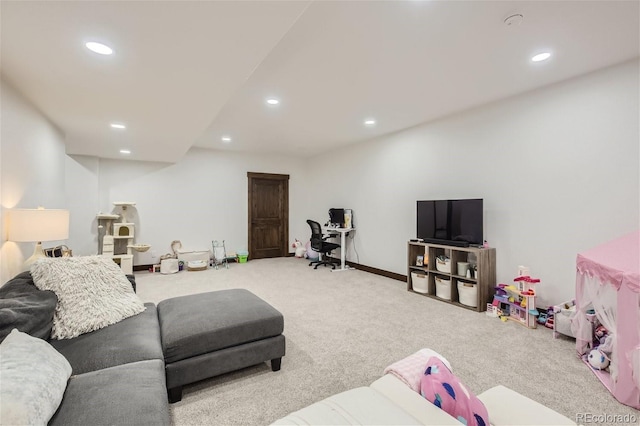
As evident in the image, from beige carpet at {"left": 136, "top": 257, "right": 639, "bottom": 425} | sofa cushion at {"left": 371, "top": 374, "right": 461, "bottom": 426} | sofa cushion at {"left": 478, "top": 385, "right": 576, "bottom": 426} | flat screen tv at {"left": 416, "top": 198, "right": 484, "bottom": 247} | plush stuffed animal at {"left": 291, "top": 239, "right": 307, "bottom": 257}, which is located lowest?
beige carpet at {"left": 136, "top": 257, "right": 639, "bottom": 425}

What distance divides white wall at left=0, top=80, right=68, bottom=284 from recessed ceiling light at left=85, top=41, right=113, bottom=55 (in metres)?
1.01

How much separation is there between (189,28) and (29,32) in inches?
37.0

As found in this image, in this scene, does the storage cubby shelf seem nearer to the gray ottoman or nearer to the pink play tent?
the pink play tent

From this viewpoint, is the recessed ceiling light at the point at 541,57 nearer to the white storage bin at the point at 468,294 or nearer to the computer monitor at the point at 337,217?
the white storage bin at the point at 468,294

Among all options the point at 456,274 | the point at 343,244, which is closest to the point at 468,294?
the point at 456,274

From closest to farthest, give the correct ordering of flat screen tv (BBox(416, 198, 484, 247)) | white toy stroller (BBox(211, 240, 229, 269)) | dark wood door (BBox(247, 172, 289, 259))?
1. flat screen tv (BBox(416, 198, 484, 247))
2. white toy stroller (BBox(211, 240, 229, 269))
3. dark wood door (BBox(247, 172, 289, 259))

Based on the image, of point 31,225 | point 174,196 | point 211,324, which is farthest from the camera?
point 174,196

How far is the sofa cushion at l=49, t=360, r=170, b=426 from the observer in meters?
1.07

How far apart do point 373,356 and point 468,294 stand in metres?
1.87

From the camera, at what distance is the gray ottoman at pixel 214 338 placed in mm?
1839

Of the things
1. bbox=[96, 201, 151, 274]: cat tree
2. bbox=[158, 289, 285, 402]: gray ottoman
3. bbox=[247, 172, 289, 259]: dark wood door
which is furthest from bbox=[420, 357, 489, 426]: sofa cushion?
bbox=[247, 172, 289, 259]: dark wood door

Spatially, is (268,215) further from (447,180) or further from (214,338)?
(214,338)

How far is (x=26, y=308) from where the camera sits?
5.13 ft

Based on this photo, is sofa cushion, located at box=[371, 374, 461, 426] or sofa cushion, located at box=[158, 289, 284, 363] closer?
sofa cushion, located at box=[371, 374, 461, 426]
